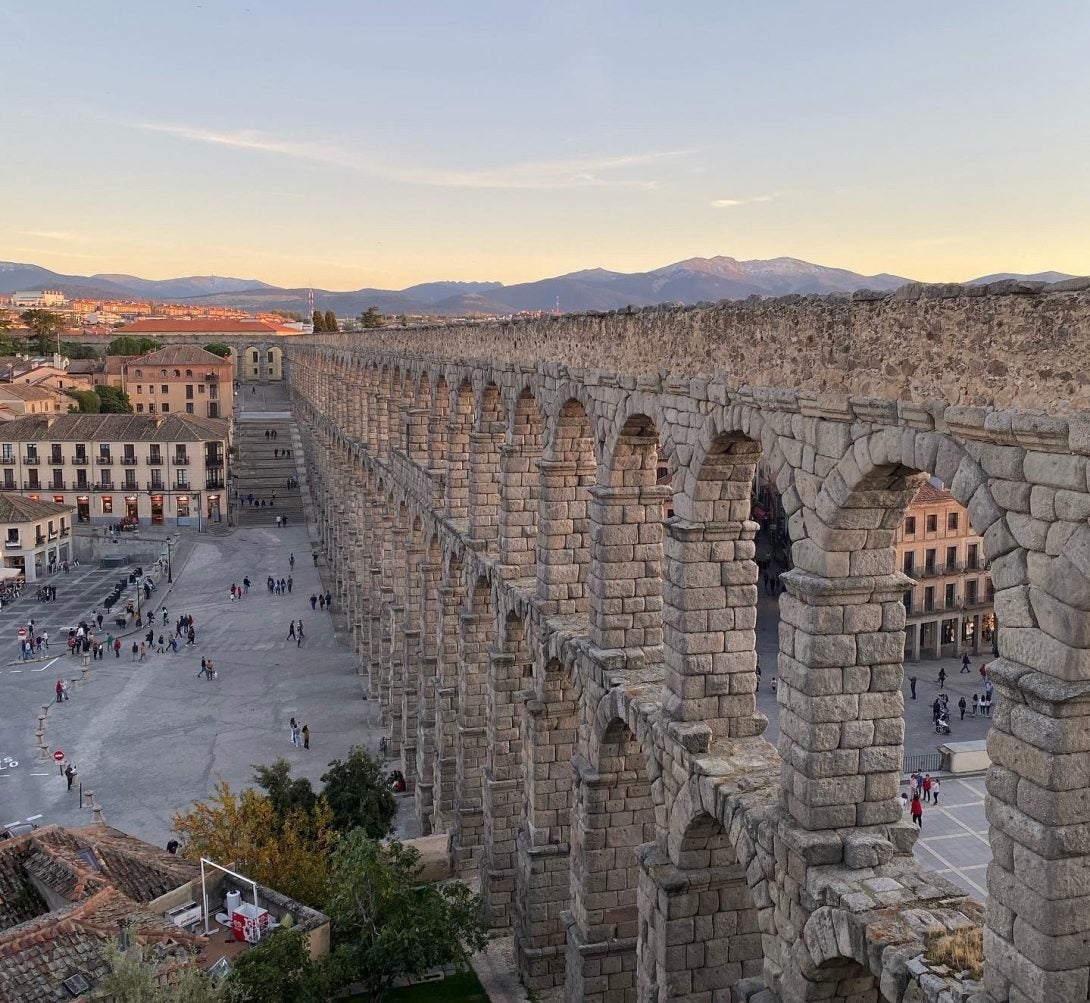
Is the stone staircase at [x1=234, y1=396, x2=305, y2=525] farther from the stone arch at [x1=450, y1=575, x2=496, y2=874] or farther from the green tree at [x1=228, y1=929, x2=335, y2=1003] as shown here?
the green tree at [x1=228, y1=929, x2=335, y2=1003]

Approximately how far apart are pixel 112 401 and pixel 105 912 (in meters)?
83.3

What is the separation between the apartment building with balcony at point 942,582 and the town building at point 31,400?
61903 millimetres

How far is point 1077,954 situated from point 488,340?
1827cm

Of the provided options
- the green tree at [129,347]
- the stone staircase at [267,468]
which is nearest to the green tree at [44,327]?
the green tree at [129,347]

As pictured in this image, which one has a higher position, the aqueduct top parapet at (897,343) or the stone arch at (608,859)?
the aqueduct top parapet at (897,343)

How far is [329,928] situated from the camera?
19844mm

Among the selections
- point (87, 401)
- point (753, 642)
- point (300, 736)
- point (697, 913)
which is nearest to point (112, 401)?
point (87, 401)

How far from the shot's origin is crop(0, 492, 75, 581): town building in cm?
6225

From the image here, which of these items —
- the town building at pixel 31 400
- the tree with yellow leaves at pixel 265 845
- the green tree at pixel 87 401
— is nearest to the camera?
the tree with yellow leaves at pixel 265 845

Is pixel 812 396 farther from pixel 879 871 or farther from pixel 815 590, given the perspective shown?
pixel 879 871

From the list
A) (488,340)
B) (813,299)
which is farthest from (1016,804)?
(488,340)

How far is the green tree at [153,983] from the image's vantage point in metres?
15.6

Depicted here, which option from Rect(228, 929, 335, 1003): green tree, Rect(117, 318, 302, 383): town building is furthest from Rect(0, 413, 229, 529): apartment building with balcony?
Rect(117, 318, 302, 383): town building

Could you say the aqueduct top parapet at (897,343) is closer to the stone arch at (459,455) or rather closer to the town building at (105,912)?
the stone arch at (459,455)
